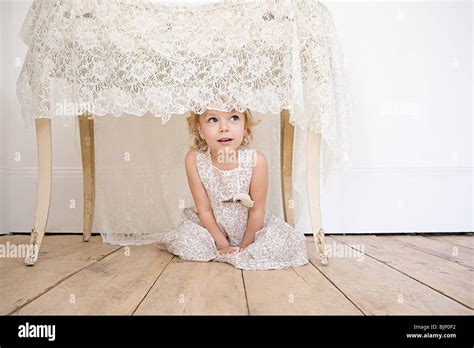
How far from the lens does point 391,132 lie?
205cm

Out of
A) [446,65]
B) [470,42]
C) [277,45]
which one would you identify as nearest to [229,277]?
[277,45]

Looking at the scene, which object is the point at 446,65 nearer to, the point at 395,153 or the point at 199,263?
the point at 395,153

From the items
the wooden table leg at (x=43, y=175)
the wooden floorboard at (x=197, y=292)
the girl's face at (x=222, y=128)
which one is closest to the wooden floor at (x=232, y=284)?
the wooden floorboard at (x=197, y=292)

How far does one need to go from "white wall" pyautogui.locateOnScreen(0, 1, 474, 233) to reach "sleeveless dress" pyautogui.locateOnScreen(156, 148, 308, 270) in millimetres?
578

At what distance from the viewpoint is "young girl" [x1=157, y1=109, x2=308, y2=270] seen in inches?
55.6

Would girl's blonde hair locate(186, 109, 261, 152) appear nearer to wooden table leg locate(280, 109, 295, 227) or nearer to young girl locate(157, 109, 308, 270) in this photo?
young girl locate(157, 109, 308, 270)

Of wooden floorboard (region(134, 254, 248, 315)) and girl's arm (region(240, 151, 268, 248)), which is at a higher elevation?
girl's arm (region(240, 151, 268, 248))

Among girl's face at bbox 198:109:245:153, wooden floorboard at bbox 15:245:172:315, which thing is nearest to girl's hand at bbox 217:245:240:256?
wooden floorboard at bbox 15:245:172:315

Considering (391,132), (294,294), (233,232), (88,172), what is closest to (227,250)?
(233,232)

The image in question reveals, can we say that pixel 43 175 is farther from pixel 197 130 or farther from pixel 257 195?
pixel 257 195

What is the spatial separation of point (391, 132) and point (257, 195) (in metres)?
0.88

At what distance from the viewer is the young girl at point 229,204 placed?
4.63 ft

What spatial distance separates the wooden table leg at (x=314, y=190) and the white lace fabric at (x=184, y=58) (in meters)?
0.06
